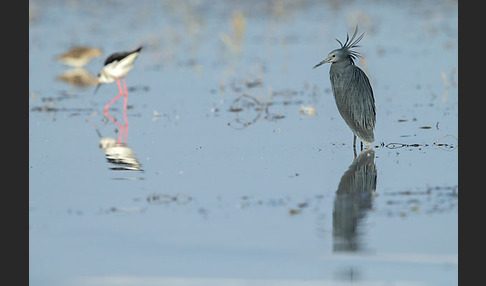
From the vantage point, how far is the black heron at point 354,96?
29.5 ft

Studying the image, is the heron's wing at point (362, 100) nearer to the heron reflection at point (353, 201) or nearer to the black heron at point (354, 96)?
the black heron at point (354, 96)

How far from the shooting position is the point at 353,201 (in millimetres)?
7004

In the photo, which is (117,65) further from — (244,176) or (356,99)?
(244,176)

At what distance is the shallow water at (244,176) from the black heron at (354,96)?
0.96 feet

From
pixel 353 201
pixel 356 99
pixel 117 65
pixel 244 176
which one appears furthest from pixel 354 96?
pixel 117 65

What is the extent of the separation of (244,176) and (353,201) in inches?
52.9

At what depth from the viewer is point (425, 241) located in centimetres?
606

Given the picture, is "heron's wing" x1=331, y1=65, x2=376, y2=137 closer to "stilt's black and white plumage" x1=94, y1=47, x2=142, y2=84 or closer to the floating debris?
the floating debris

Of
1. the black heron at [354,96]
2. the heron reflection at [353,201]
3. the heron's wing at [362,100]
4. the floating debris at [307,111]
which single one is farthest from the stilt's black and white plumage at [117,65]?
the heron reflection at [353,201]

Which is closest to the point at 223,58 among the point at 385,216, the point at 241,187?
the point at 241,187

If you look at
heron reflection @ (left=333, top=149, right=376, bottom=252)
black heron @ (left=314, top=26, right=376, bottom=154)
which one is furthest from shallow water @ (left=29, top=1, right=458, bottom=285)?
black heron @ (left=314, top=26, right=376, bottom=154)

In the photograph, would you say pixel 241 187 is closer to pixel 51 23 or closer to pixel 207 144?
pixel 207 144

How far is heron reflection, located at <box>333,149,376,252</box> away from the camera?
241 inches

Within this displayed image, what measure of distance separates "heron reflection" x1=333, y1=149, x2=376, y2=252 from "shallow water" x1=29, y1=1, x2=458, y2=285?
0.7 inches
